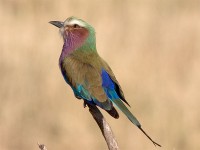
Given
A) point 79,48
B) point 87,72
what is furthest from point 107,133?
point 79,48

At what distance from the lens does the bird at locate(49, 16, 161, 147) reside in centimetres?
550

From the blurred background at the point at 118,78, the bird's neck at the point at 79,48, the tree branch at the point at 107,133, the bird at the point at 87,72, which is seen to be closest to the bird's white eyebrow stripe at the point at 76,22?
the bird at the point at 87,72

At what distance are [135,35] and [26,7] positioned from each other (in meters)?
1.77

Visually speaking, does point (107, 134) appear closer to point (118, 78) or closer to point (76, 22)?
point (76, 22)

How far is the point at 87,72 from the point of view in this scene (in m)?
5.77

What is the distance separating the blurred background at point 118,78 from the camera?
8305 millimetres

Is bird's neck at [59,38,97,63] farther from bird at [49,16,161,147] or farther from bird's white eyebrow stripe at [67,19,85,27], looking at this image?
bird's white eyebrow stripe at [67,19,85,27]

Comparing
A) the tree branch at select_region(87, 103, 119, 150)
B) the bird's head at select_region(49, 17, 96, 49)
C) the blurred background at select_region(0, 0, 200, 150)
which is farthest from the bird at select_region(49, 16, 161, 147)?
the blurred background at select_region(0, 0, 200, 150)

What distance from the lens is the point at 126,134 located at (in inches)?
327

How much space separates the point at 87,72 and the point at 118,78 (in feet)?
9.34

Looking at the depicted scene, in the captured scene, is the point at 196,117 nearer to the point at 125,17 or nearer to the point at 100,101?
the point at 125,17

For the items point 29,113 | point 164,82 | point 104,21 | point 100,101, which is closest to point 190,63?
point 164,82

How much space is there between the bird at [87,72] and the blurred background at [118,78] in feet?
7.41

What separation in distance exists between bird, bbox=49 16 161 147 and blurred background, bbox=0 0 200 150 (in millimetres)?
2258
